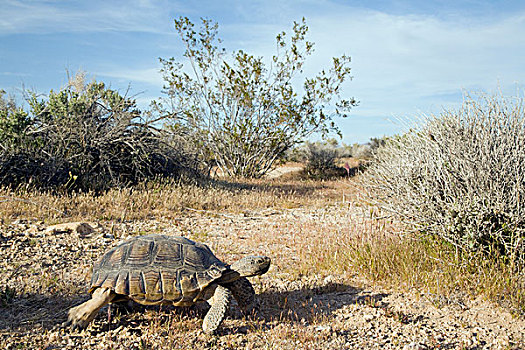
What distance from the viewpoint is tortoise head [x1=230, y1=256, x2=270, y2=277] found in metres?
3.85

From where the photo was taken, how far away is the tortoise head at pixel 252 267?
385 cm

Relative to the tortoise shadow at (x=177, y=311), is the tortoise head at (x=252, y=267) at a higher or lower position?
higher

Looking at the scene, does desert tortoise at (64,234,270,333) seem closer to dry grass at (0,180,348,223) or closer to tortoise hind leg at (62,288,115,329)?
tortoise hind leg at (62,288,115,329)

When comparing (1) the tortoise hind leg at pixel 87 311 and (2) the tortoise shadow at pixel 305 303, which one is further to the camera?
(2) the tortoise shadow at pixel 305 303

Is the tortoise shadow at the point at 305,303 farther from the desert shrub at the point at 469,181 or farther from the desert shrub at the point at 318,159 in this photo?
the desert shrub at the point at 318,159

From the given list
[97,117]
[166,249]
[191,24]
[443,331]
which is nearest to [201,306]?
[166,249]

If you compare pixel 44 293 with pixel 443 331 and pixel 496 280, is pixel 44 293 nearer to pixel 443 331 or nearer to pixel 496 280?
pixel 443 331

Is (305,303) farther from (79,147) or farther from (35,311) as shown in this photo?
(79,147)

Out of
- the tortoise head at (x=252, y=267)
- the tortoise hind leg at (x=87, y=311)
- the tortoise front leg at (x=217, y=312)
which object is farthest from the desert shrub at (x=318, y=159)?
the tortoise hind leg at (x=87, y=311)

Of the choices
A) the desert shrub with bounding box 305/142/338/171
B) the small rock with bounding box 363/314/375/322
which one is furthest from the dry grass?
the desert shrub with bounding box 305/142/338/171

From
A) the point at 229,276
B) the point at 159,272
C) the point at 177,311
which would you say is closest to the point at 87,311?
the point at 159,272

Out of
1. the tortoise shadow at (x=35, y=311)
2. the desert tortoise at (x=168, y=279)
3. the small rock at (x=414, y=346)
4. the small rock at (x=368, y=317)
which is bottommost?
the tortoise shadow at (x=35, y=311)

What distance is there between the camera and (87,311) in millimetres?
3727

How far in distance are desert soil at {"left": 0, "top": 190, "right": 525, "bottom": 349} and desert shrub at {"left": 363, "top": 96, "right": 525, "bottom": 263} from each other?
1062 millimetres
